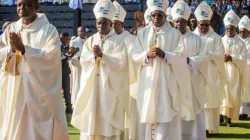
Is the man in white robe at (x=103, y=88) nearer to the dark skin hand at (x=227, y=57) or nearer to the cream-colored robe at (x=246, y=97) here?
the dark skin hand at (x=227, y=57)

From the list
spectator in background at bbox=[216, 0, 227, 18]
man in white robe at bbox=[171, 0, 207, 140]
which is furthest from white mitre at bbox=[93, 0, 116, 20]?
spectator in background at bbox=[216, 0, 227, 18]

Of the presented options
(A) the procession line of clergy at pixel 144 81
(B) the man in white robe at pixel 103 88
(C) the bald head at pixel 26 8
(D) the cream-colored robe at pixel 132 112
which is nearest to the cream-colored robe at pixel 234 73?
(A) the procession line of clergy at pixel 144 81

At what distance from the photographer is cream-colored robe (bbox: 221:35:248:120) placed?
17219mm

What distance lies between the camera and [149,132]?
11758mm

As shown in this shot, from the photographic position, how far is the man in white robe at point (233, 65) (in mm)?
17172

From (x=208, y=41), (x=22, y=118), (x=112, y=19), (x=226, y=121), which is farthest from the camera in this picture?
(x=226, y=121)

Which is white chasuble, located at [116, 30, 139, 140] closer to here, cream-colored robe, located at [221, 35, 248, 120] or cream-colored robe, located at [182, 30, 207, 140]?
cream-colored robe, located at [182, 30, 207, 140]

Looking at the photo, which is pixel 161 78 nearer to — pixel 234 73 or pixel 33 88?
pixel 33 88

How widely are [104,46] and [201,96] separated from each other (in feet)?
7.46

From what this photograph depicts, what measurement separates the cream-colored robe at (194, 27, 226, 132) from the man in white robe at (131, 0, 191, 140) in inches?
135

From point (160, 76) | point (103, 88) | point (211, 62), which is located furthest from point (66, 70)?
point (160, 76)

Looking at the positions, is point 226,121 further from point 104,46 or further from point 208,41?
point 104,46

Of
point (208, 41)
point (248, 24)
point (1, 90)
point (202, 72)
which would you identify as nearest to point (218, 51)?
point (208, 41)

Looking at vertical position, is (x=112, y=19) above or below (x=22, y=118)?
above
